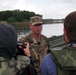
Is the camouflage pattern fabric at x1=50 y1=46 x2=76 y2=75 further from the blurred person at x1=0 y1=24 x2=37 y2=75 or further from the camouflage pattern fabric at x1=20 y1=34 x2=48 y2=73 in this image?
the camouflage pattern fabric at x1=20 y1=34 x2=48 y2=73

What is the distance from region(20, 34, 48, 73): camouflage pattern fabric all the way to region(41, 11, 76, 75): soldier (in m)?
2.24

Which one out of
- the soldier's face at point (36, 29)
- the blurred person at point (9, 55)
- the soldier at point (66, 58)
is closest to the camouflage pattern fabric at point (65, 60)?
the soldier at point (66, 58)

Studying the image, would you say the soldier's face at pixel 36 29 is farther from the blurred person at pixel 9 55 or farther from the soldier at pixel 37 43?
the blurred person at pixel 9 55

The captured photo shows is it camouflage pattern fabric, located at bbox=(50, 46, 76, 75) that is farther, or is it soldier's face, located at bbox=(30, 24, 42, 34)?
soldier's face, located at bbox=(30, 24, 42, 34)

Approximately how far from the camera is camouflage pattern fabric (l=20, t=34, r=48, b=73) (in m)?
5.02

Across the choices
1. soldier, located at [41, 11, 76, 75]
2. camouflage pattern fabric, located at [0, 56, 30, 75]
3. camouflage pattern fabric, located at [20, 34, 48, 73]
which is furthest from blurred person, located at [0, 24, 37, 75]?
camouflage pattern fabric, located at [20, 34, 48, 73]

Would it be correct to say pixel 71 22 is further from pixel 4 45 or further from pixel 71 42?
pixel 4 45

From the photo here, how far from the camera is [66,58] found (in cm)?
270

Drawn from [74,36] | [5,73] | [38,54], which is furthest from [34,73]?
[38,54]

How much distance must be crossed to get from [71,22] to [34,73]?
0.61 metres

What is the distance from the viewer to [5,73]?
264cm

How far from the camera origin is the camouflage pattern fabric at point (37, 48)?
502 cm

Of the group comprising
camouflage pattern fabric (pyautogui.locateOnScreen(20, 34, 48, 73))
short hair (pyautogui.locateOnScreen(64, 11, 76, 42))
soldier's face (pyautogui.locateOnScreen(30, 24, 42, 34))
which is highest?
short hair (pyautogui.locateOnScreen(64, 11, 76, 42))

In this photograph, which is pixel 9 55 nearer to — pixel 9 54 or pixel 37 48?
pixel 9 54
